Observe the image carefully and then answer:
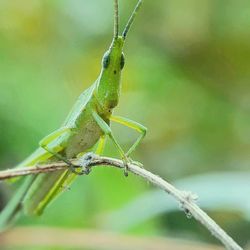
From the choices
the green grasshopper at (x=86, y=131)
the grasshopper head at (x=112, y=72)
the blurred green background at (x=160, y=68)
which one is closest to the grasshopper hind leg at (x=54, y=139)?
the green grasshopper at (x=86, y=131)

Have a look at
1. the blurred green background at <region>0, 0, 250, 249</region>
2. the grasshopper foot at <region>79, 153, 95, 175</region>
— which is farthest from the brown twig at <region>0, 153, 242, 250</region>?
the blurred green background at <region>0, 0, 250, 249</region>

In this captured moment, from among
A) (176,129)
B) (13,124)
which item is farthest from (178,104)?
(13,124)

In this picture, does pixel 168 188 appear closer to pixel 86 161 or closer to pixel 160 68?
pixel 86 161

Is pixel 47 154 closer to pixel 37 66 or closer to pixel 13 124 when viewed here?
pixel 13 124

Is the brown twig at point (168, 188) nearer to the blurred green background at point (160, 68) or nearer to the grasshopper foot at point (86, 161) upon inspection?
the grasshopper foot at point (86, 161)

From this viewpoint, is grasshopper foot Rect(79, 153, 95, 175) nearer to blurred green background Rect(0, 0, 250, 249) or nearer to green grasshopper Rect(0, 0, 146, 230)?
green grasshopper Rect(0, 0, 146, 230)
